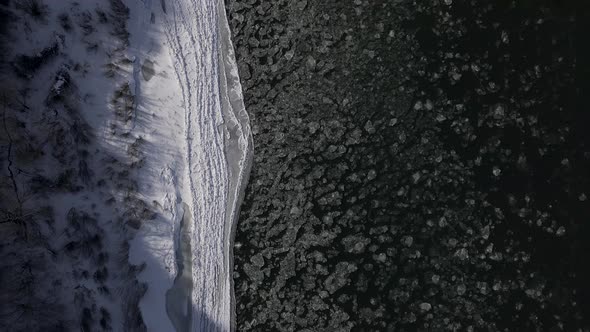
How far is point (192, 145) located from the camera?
558 centimetres

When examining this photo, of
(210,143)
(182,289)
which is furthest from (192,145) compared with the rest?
(182,289)

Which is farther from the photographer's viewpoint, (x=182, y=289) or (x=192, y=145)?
(x=192, y=145)

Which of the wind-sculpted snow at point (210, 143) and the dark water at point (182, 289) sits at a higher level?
the wind-sculpted snow at point (210, 143)

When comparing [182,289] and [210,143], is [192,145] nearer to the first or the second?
[210,143]

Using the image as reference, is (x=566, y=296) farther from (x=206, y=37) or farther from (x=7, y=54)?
(x=7, y=54)

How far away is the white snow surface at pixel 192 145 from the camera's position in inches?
208

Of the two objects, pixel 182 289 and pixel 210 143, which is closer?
pixel 182 289

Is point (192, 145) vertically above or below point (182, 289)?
above

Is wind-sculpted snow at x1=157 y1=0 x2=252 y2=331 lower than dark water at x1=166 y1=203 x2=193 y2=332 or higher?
higher

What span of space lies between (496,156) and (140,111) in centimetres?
296

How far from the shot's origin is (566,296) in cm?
504

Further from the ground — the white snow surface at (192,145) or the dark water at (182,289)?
the white snow surface at (192,145)

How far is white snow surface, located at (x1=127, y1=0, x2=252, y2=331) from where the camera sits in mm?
5285

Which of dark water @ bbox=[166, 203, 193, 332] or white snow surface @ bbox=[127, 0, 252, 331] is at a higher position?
white snow surface @ bbox=[127, 0, 252, 331]
